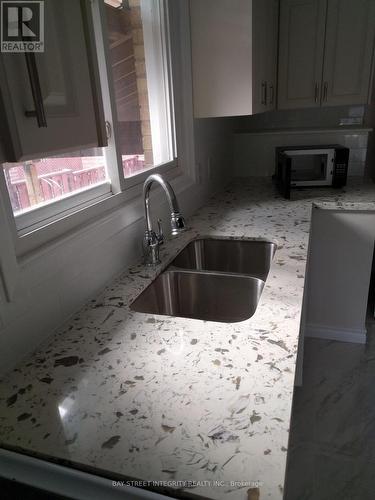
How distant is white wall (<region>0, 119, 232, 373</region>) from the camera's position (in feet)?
2.60

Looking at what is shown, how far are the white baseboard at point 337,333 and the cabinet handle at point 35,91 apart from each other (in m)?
2.09

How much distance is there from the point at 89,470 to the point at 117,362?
0.25 m

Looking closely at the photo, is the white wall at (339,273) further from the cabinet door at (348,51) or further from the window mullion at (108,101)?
the window mullion at (108,101)

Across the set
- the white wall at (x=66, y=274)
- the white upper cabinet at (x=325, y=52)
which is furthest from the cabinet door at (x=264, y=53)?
the white wall at (x=66, y=274)

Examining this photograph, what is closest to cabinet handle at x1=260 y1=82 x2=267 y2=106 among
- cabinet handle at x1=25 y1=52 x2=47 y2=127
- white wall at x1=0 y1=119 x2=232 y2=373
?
white wall at x1=0 y1=119 x2=232 y2=373

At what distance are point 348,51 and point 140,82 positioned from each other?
160 centimetres

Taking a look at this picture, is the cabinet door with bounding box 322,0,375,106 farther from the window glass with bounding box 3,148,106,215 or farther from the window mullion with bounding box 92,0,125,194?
the window glass with bounding box 3,148,106,215

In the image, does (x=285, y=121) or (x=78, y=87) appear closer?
(x=78, y=87)

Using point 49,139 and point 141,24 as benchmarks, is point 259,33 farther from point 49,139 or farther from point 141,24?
point 49,139

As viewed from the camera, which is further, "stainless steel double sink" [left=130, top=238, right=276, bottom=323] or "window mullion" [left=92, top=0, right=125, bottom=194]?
"stainless steel double sink" [left=130, top=238, right=276, bottom=323]

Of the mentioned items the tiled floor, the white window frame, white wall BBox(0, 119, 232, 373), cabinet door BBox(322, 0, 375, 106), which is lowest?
the tiled floor

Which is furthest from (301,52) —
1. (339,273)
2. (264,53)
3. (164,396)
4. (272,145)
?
(164,396)

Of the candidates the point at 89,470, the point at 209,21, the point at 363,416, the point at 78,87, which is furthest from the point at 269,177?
the point at 89,470

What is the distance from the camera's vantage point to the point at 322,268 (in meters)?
2.08
